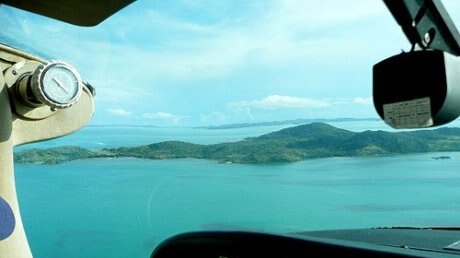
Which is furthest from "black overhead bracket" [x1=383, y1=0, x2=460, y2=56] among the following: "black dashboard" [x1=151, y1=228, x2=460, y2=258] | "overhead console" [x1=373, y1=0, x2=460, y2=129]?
"black dashboard" [x1=151, y1=228, x2=460, y2=258]

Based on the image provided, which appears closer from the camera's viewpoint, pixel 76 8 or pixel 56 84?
pixel 56 84

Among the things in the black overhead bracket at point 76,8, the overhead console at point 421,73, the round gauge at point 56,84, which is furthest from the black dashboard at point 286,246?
the black overhead bracket at point 76,8

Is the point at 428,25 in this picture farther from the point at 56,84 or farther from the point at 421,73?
the point at 56,84

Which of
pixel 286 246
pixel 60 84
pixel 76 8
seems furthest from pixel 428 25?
pixel 76 8

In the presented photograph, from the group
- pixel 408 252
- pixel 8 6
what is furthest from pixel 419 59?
pixel 8 6

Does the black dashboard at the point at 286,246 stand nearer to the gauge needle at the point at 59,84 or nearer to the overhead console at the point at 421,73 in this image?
the overhead console at the point at 421,73

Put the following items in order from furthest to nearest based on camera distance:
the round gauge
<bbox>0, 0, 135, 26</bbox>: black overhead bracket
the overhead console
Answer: <bbox>0, 0, 135, 26</bbox>: black overhead bracket
the round gauge
the overhead console

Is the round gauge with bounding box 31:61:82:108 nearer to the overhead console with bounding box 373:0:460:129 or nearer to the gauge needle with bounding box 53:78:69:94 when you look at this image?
the gauge needle with bounding box 53:78:69:94

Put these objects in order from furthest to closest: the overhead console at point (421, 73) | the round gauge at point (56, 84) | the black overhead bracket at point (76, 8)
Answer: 1. the black overhead bracket at point (76, 8)
2. the round gauge at point (56, 84)
3. the overhead console at point (421, 73)
